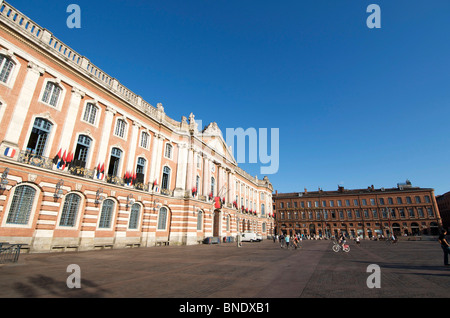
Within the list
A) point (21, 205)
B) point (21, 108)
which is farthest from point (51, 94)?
point (21, 205)

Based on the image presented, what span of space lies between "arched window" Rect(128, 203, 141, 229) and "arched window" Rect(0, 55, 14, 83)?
587 inches

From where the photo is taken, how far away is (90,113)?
21266mm

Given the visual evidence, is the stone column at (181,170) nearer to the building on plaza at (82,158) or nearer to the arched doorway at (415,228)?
the building on plaza at (82,158)

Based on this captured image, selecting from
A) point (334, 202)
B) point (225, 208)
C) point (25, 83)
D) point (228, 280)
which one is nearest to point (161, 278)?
point (228, 280)

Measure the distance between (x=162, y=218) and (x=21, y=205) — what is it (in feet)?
47.5

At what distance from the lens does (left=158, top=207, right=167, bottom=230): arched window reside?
2709 cm

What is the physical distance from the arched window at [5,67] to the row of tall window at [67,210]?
7.93 metres

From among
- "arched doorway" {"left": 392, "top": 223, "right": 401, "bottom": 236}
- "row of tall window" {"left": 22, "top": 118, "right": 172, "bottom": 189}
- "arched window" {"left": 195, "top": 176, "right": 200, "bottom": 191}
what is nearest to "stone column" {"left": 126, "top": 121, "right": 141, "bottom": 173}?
"row of tall window" {"left": 22, "top": 118, "right": 172, "bottom": 189}

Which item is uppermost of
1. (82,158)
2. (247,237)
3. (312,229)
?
(82,158)

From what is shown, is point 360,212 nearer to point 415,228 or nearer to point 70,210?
point 415,228

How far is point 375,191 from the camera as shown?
71.5 m

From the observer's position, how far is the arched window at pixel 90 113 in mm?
20788
